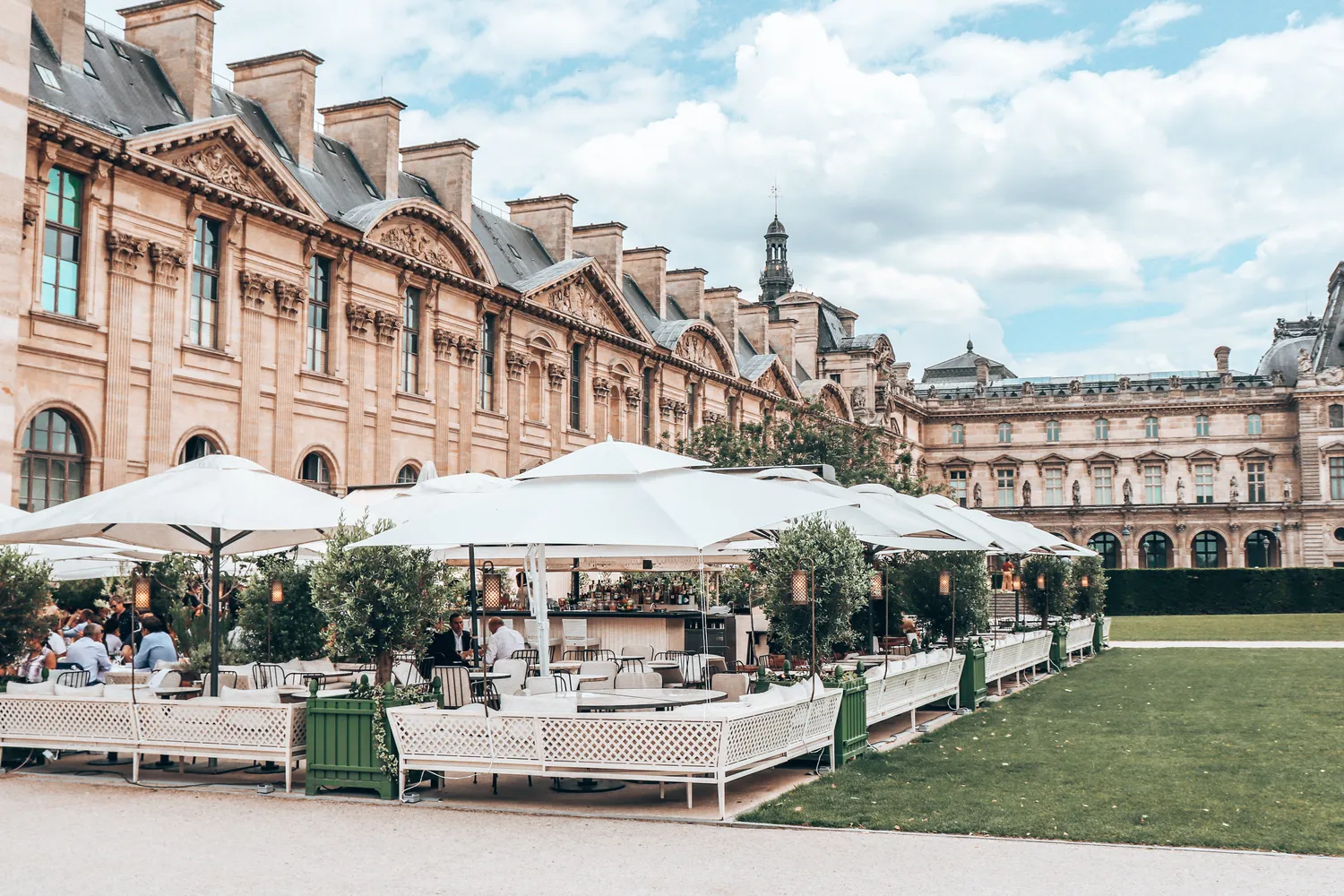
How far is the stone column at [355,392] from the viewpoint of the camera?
32594 millimetres

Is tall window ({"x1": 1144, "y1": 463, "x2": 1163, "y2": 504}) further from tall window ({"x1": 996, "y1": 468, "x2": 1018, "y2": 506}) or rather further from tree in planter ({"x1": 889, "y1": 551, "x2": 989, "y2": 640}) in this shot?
tree in planter ({"x1": 889, "y1": 551, "x2": 989, "y2": 640})

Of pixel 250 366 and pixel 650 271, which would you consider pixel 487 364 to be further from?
pixel 650 271

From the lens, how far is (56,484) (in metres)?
24.7

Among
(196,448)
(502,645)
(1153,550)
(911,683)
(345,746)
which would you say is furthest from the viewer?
(1153,550)

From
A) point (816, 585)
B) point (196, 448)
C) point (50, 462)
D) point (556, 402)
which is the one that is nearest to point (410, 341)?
point (556, 402)

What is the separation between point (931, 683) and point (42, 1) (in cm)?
2184

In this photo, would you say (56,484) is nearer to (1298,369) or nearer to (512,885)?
(512,885)

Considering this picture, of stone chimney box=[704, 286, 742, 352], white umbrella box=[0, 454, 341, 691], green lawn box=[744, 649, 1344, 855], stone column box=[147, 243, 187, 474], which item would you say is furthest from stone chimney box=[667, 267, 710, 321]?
white umbrella box=[0, 454, 341, 691]

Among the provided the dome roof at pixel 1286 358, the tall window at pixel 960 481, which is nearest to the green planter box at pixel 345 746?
the tall window at pixel 960 481

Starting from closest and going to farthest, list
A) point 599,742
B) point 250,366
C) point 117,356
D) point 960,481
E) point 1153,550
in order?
point 599,742 → point 117,356 → point 250,366 → point 1153,550 → point 960,481

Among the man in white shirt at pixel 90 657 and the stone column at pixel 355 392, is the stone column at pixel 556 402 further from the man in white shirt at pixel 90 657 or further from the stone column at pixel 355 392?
the man in white shirt at pixel 90 657

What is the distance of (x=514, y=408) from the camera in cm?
3997

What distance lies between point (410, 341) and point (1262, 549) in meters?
63.6

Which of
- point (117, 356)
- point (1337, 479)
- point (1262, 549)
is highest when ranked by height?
point (1337, 479)
